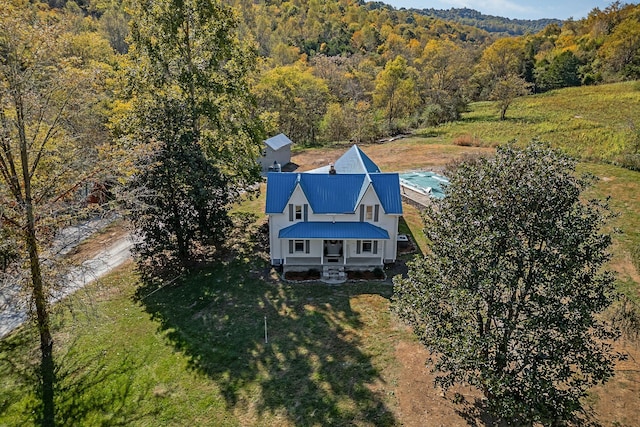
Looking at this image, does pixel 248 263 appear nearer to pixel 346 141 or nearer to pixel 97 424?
pixel 97 424

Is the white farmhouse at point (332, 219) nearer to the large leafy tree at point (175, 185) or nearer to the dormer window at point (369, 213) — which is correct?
the dormer window at point (369, 213)

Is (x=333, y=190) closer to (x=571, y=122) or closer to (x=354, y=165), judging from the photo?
(x=354, y=165)

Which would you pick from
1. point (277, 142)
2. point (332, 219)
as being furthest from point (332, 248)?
point (277, 142)

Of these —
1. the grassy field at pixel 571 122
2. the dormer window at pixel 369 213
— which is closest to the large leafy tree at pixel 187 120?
the dormer window at pixel 369 213

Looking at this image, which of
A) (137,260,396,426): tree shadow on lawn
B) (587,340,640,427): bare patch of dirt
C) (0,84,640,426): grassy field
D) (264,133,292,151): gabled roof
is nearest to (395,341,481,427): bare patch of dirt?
(0,84,640,426): grassy field

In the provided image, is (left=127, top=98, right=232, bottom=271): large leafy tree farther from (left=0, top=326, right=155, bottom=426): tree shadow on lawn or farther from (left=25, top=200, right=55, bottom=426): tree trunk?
(left=0, top=326, right=155, bottom=426): tree shadow on lawn
